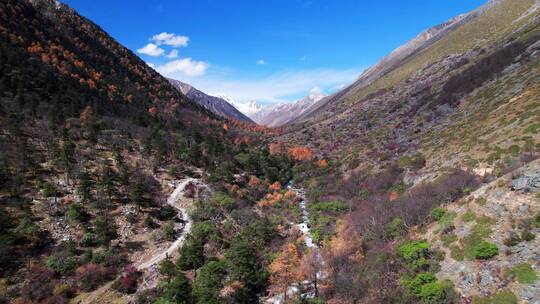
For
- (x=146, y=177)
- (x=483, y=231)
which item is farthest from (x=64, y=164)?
(x=483, y=231)

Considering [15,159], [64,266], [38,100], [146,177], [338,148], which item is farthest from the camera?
[338,148]

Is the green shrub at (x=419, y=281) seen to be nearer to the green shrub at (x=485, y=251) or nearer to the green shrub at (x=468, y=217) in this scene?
the green shrub at (x=485, y=251)

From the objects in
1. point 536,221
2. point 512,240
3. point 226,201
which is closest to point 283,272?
point 512,240

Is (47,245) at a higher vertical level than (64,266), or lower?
higher

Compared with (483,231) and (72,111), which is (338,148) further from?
(72,111)

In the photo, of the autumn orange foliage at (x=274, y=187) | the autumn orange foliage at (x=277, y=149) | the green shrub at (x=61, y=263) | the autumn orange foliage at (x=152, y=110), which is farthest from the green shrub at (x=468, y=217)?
the autumn orange foliage at (x=152, y=110)

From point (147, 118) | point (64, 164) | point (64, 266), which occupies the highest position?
point (147, 118)
